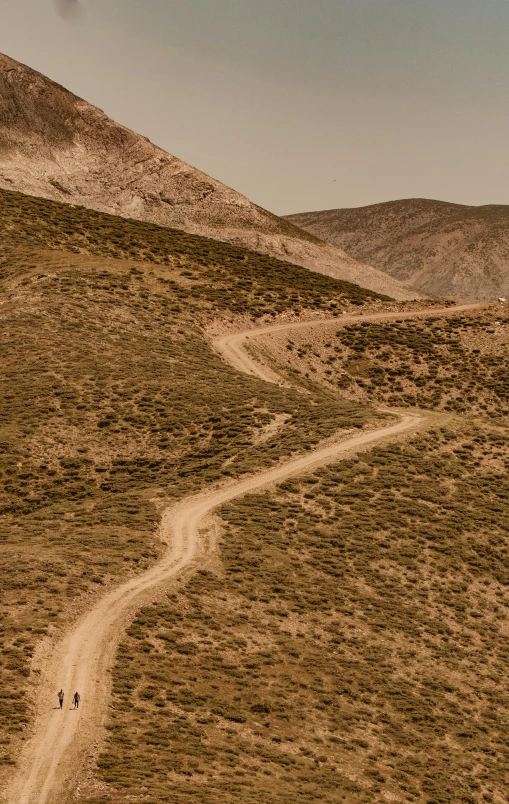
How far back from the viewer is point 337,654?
3525 centimetres

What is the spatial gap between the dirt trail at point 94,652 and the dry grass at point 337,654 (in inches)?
28.5

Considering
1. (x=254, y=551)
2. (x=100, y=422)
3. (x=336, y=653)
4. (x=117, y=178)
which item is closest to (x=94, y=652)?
(x=336, y=653)

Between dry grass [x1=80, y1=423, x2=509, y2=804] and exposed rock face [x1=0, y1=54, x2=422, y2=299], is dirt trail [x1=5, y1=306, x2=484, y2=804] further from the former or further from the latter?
exposed rock face [x1=0, y1=54, x2=422, y2=299]

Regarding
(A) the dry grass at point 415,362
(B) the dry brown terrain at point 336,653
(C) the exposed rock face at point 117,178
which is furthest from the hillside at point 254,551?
(C) the exposed rock face at point 117,178

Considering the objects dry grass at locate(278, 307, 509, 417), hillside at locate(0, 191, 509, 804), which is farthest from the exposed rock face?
hillside at locate(0, 191, 509, 804)

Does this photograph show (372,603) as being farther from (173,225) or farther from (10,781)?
(173,225)

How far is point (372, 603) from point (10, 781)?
1836 centimetres

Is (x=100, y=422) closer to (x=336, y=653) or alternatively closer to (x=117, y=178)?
(x=336, y=653)

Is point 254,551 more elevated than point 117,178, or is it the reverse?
point 117,178

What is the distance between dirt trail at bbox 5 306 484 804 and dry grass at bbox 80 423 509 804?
2.38 ft

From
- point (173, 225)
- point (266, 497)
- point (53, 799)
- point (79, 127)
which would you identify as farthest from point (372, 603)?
point (79, 127)

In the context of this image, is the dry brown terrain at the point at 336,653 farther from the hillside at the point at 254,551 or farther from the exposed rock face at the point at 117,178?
the exposed rock face at the point at 117,178

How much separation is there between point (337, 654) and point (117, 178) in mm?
99897

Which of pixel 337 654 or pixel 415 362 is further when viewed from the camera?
pixel 415 362
